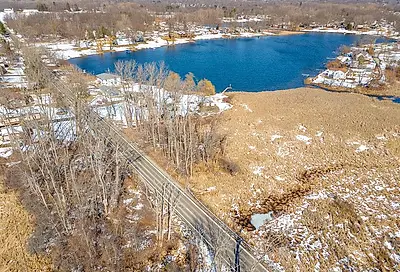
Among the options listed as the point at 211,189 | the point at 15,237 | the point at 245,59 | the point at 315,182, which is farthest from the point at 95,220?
the point at 245,59

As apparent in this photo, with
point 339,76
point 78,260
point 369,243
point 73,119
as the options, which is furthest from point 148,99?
point 339,76

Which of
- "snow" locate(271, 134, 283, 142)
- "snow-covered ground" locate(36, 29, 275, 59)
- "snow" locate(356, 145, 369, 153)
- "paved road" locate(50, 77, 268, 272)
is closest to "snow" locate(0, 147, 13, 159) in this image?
"paved road" locate(50, 77, 268, 272)

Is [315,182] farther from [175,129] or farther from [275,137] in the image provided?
[175,129]

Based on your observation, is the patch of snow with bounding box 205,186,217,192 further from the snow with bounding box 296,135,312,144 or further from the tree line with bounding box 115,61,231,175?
the snow with bounding box 296,135,312,144

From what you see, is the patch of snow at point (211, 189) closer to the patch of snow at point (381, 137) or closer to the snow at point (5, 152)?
the snow at point (5, 152)

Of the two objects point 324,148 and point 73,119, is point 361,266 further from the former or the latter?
point 73,119

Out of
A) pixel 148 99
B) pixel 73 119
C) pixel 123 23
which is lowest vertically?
pixel 73 119
